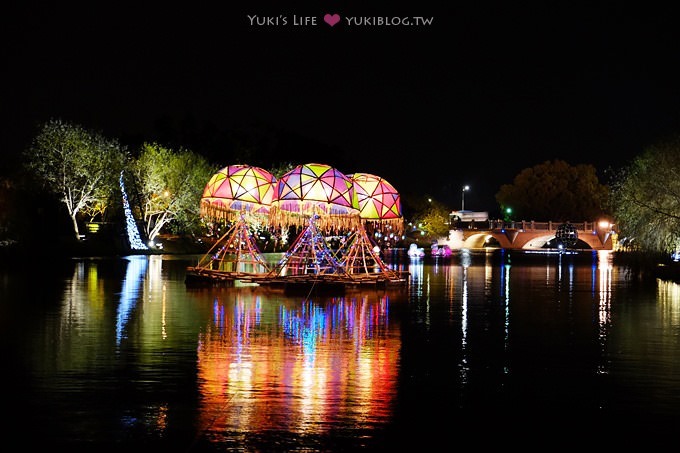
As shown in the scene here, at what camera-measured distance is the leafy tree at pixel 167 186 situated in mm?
74500

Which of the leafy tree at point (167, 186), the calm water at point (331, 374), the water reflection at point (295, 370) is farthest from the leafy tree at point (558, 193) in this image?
the water reflection at point (295, 370)

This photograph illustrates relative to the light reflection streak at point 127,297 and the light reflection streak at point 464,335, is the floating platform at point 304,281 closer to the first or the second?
the light reflection streak at point 127,297

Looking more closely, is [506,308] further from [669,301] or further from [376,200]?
[376,200]

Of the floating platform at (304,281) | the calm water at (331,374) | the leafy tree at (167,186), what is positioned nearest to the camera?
Result: the calm water at (331,374)

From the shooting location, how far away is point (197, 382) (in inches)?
533

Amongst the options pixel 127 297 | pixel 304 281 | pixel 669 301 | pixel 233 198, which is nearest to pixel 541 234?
pixel 233 198

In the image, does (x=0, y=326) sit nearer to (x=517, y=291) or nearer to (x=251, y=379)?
(x=251, y=379)

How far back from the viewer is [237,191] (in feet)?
116

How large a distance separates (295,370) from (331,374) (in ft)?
2.17

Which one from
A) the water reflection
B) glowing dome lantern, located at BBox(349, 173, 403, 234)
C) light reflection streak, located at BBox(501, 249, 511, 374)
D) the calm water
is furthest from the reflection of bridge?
the water reflection

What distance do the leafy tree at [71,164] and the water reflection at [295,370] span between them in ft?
147

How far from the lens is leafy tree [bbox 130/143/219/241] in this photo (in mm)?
74500

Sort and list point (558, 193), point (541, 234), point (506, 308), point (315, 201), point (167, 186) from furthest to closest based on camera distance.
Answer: point (558, 193) < point (541, 234) < point (167, 186) < point (315, 201) < point (506, 308)

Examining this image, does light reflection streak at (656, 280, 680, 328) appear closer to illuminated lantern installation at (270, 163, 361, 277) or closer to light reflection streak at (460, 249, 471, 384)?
light reflection streak at (460, 249, 471, 384)
